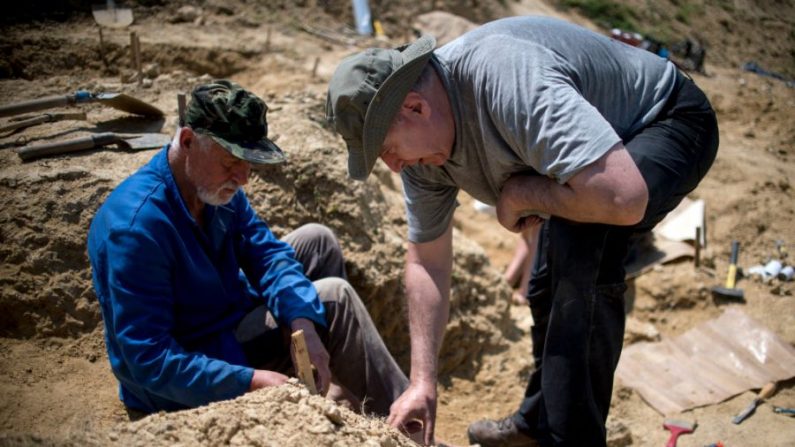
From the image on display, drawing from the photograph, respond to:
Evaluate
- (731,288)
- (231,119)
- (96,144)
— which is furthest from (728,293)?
(96,144)

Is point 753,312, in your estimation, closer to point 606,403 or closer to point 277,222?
point 606,403

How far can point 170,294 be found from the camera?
2385 millimetres

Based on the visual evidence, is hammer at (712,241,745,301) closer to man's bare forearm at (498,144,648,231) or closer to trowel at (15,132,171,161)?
man's bare forearm at (498,144,648,231)

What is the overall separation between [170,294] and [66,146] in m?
1.67

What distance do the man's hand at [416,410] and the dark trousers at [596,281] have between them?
44cm

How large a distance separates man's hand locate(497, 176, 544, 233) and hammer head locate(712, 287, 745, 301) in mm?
3386

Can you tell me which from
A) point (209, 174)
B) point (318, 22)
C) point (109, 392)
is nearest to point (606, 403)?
point (209, 174)

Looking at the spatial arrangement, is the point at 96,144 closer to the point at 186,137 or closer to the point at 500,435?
the point at 186,137

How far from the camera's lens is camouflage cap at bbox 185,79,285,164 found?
2.43m

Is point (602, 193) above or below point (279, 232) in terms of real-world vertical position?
above

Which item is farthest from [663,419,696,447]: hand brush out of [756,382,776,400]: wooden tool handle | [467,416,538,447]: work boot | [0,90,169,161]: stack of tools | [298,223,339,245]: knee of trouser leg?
[0,90,169,161]: stack of tools

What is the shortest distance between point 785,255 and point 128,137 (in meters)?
5.20

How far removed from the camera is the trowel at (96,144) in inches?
136

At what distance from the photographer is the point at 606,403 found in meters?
2.46
